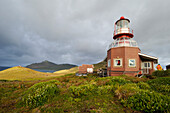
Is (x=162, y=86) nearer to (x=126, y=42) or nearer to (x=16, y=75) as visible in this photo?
(x=126, y=42)

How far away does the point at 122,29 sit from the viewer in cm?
1720

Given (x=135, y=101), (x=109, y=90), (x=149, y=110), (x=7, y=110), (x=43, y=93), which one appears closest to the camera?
(x=149, y=110)

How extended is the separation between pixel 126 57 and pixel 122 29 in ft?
21.4

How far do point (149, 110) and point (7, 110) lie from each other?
7158mm

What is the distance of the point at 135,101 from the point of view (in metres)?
3.80

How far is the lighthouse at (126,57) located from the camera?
15156mm

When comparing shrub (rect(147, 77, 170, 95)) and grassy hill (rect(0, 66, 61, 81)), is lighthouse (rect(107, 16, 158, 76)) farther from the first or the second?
grassy hill (rect(0, 66, 61, 81))

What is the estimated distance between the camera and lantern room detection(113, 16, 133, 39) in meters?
16.9

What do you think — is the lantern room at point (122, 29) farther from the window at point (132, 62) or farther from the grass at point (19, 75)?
the grass at point (19, 75)

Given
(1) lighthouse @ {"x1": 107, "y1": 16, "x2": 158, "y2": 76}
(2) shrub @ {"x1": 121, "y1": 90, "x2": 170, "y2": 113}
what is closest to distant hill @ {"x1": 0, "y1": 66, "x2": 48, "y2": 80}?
(1) lighthouse @ {"x1": 107, "y1": 16, "x2": 158, "y2": 76}

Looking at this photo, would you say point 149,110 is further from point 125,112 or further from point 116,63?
point 116,63

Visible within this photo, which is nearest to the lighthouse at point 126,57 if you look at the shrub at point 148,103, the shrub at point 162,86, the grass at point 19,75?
the shrub at point 162,86

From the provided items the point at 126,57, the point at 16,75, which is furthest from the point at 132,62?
the point at 16,75

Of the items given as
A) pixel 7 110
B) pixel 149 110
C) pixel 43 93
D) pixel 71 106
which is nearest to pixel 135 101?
pixel 149 110
